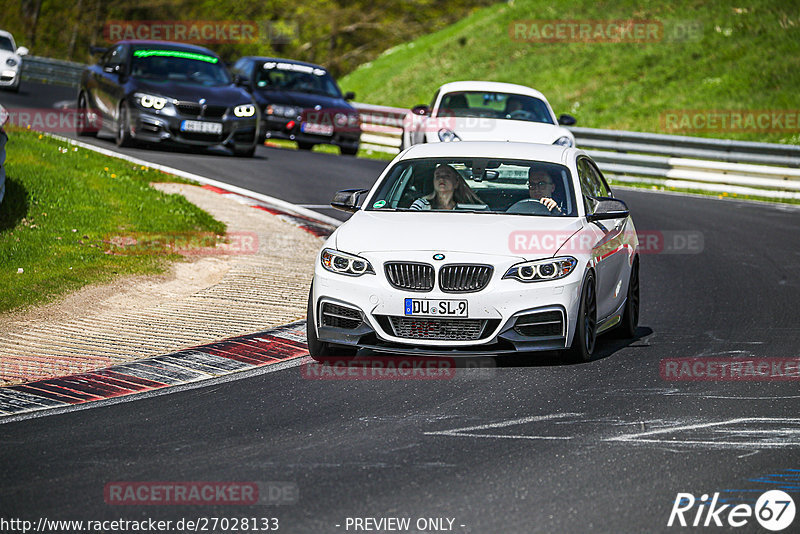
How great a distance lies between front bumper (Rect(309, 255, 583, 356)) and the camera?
8.48 meters

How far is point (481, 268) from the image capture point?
855cm

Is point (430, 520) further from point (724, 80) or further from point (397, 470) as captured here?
point (724, 80)

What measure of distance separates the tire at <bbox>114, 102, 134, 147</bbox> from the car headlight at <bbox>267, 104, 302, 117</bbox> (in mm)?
4485

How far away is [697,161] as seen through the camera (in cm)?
2506

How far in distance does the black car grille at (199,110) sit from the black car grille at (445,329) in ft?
43.9

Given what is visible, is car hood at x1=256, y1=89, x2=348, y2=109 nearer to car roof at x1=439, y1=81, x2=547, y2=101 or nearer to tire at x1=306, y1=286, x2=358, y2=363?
car roof at x1=439, y1=81, x2=547, y2=101

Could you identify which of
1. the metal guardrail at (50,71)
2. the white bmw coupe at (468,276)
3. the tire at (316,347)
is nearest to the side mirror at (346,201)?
the white bmw coupe at (468,276)

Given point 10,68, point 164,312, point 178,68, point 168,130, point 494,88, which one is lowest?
point 164,312

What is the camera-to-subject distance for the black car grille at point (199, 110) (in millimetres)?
21125

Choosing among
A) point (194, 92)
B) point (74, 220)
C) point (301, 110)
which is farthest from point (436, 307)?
point (301, 110)

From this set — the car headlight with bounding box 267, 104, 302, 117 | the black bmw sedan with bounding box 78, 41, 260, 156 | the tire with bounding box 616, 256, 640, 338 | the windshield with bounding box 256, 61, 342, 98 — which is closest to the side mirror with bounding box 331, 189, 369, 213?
the tire with bounding box 616, 256, 640, 338

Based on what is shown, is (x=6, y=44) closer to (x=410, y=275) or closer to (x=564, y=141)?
(x=564, y=141)

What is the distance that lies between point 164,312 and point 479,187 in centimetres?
281

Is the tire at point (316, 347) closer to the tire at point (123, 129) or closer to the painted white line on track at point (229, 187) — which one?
the painted white line on track at point (229, 187)
